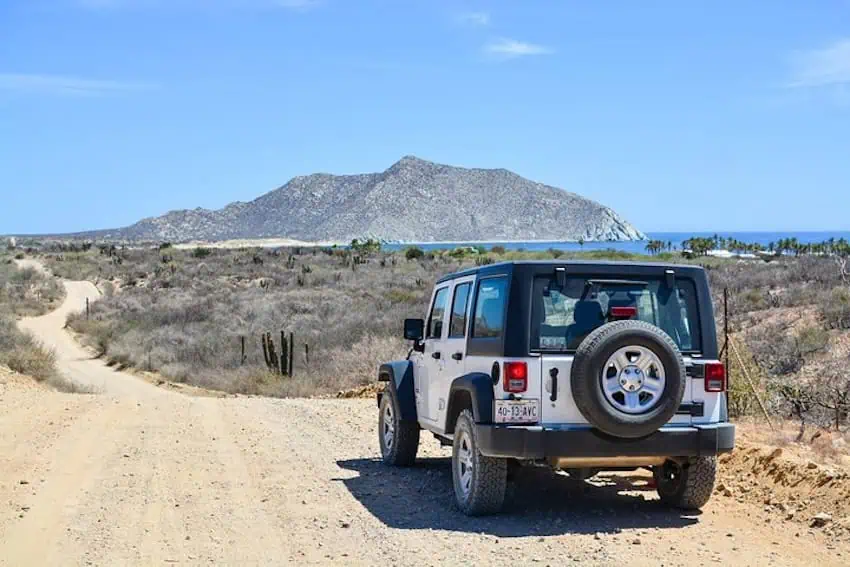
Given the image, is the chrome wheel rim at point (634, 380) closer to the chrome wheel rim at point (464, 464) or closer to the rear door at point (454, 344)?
the chrome wheel rim at point (464, 464)

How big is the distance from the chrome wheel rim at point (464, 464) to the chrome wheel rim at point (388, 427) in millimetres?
2585

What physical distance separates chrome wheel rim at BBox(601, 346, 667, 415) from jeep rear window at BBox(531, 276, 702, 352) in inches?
15.8

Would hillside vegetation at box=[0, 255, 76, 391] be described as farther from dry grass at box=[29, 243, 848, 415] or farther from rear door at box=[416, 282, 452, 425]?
rear door at box=[416, 282, 452, 425]

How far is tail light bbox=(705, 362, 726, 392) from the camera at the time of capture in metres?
8.54

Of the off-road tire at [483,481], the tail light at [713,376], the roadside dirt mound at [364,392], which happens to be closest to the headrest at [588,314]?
the tail light at [713,376]

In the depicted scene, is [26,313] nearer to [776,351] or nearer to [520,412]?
[776,351]

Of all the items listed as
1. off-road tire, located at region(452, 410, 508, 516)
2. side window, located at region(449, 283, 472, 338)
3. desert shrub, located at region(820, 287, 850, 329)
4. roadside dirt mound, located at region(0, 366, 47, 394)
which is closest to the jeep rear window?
off-road tire, located at region(452, 410, 508, 516)

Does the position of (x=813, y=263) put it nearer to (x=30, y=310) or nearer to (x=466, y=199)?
(x=30, y=310)

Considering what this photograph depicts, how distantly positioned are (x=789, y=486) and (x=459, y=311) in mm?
3337

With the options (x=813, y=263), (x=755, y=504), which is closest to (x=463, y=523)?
(x=755, y=504)

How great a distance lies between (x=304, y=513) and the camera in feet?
30.0

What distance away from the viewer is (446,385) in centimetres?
986

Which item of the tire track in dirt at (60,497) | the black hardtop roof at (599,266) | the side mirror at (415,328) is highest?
the black hardtop roof at (599,266)

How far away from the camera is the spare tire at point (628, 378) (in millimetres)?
8039
